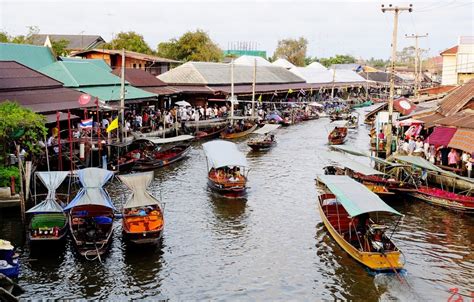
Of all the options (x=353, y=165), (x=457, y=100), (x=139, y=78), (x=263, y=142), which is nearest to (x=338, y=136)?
(x=263, y=142)

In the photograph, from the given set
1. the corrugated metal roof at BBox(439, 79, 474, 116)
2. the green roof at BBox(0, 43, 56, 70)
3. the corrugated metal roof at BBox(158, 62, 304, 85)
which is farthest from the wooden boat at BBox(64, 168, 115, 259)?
the corrugated metal roof at BBox(158, 62, 304, 85)

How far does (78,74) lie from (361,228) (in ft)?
86.7

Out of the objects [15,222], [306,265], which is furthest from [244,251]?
[15,222]

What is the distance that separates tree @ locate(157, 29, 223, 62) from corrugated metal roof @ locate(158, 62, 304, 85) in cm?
835

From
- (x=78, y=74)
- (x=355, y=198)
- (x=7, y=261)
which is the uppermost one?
(x=78, y=74)

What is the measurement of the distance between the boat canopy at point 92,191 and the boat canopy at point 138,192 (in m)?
0.78

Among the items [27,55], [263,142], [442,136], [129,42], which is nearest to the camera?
[442,136]

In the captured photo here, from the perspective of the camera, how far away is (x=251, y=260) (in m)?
18.8

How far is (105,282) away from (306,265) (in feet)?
22.0

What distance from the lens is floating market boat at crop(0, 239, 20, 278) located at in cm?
1564

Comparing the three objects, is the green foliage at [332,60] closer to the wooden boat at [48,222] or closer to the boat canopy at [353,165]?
the boat canopy at [353,165]

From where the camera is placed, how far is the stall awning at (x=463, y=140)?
1000 inches

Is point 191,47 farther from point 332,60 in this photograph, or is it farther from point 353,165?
point 332,60

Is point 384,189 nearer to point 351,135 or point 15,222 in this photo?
point 15,222
